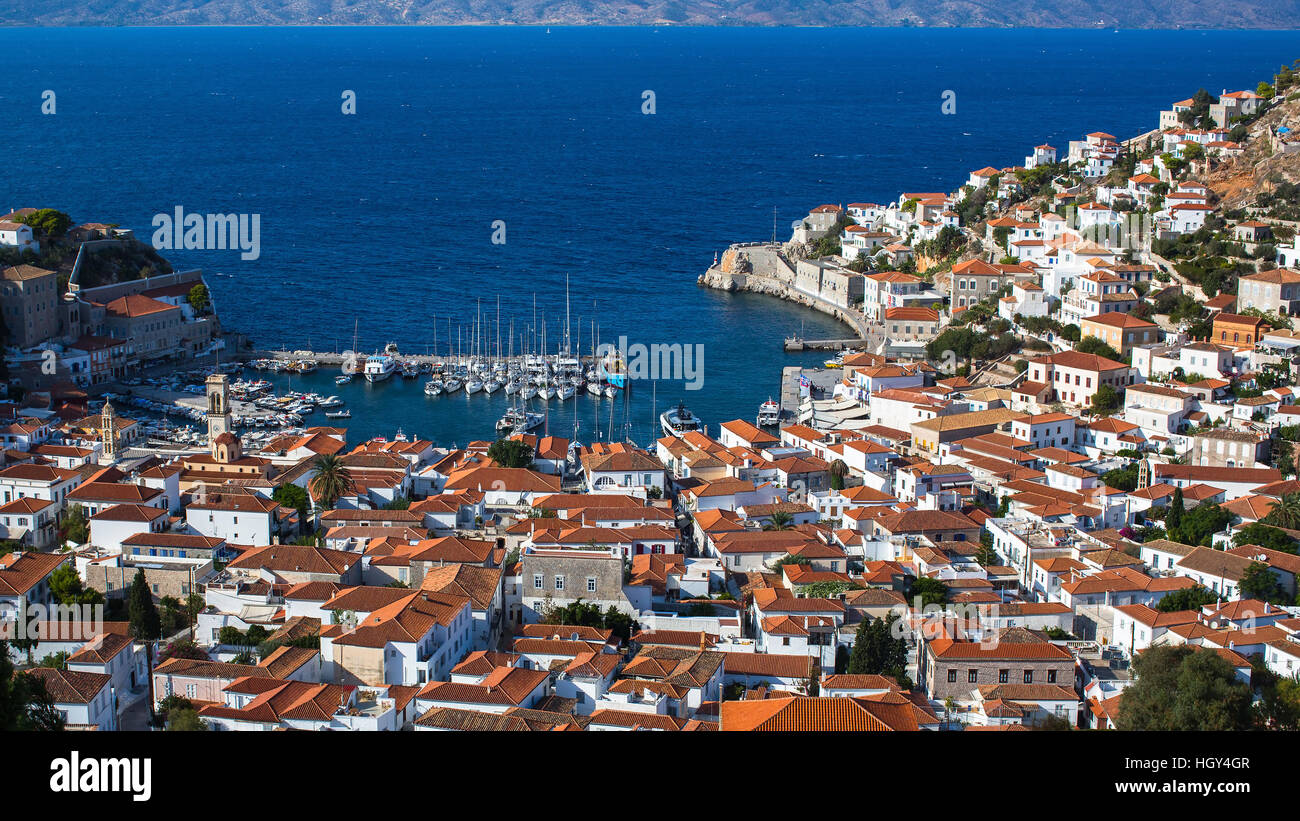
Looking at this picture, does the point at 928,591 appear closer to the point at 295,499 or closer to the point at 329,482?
the point at 329,482

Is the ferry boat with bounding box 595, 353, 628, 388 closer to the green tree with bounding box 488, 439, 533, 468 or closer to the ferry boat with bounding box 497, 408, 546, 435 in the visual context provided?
the ferry boat with bounding box 497, 408, 546, 435

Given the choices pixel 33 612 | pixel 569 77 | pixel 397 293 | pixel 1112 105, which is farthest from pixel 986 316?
pixel 569 77

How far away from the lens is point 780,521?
25.3 m

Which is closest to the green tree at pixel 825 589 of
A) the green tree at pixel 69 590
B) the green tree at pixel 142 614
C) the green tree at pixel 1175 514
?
the green tree at pixel 1175 514

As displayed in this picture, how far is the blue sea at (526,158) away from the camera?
4541 centimetres

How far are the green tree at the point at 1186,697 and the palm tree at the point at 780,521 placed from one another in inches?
354

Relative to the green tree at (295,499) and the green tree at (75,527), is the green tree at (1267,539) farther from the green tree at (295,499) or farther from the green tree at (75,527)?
the green tree at (75,527)

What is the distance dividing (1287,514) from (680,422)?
14.1m

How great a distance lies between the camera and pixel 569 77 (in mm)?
137250

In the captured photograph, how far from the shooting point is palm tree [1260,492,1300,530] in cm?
2416

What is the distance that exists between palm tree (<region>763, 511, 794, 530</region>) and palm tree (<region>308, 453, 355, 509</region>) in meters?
7.59

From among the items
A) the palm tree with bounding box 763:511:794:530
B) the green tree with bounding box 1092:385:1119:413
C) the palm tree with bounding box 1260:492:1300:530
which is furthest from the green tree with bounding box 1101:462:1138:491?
the palm tree with bounding box 763:511:794:530
